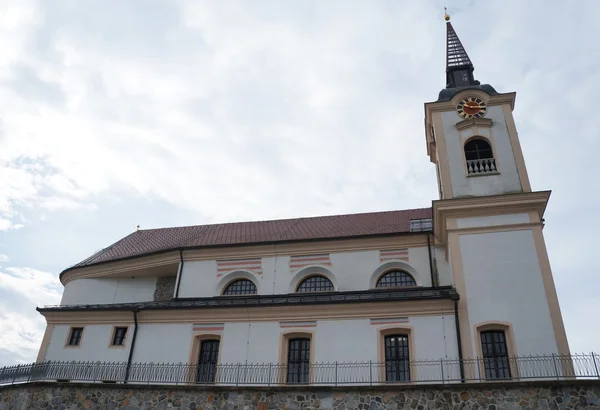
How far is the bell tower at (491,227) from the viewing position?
16703 mm

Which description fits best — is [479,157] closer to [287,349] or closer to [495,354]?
[495,354]

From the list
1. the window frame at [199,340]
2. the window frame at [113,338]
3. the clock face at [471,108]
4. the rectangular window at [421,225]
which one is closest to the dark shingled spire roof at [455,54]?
the clock face at [471,108]

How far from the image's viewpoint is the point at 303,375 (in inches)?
722

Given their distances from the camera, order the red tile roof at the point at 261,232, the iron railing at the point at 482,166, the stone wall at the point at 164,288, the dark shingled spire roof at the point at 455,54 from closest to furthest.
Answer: the iron railing at the point at 482,166, the red tile roof at the point at 261,232, the stone wall at the point at 164,288, the dark shingled spire roof at the point at 455,54

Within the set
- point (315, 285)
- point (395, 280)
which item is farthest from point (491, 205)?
point (315, 285)

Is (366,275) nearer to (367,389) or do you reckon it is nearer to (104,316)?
(367,389)

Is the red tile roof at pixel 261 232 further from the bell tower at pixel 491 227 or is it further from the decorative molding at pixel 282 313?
the decorative molding at pixel 282 313

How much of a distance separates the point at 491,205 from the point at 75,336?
60.8ft

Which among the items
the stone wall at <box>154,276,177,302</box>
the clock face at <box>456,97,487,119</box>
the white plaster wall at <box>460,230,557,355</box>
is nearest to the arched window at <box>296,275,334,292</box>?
the white plaster wall at <box>460,230,557,355</box>

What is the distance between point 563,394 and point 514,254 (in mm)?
6097

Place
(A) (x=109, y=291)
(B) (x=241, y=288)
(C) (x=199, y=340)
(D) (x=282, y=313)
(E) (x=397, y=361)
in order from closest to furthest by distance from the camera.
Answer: (E) (x=397, y=361) < (D) (x=282, y=313) < (C) (x=199, y=340) < (B) (x=241, y=288) < (A) (x=109, y=291)

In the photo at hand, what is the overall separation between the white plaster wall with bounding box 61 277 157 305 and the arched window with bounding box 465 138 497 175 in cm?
1619

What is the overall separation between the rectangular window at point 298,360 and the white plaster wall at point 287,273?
3587mm

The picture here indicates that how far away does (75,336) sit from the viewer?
73.8 feet
